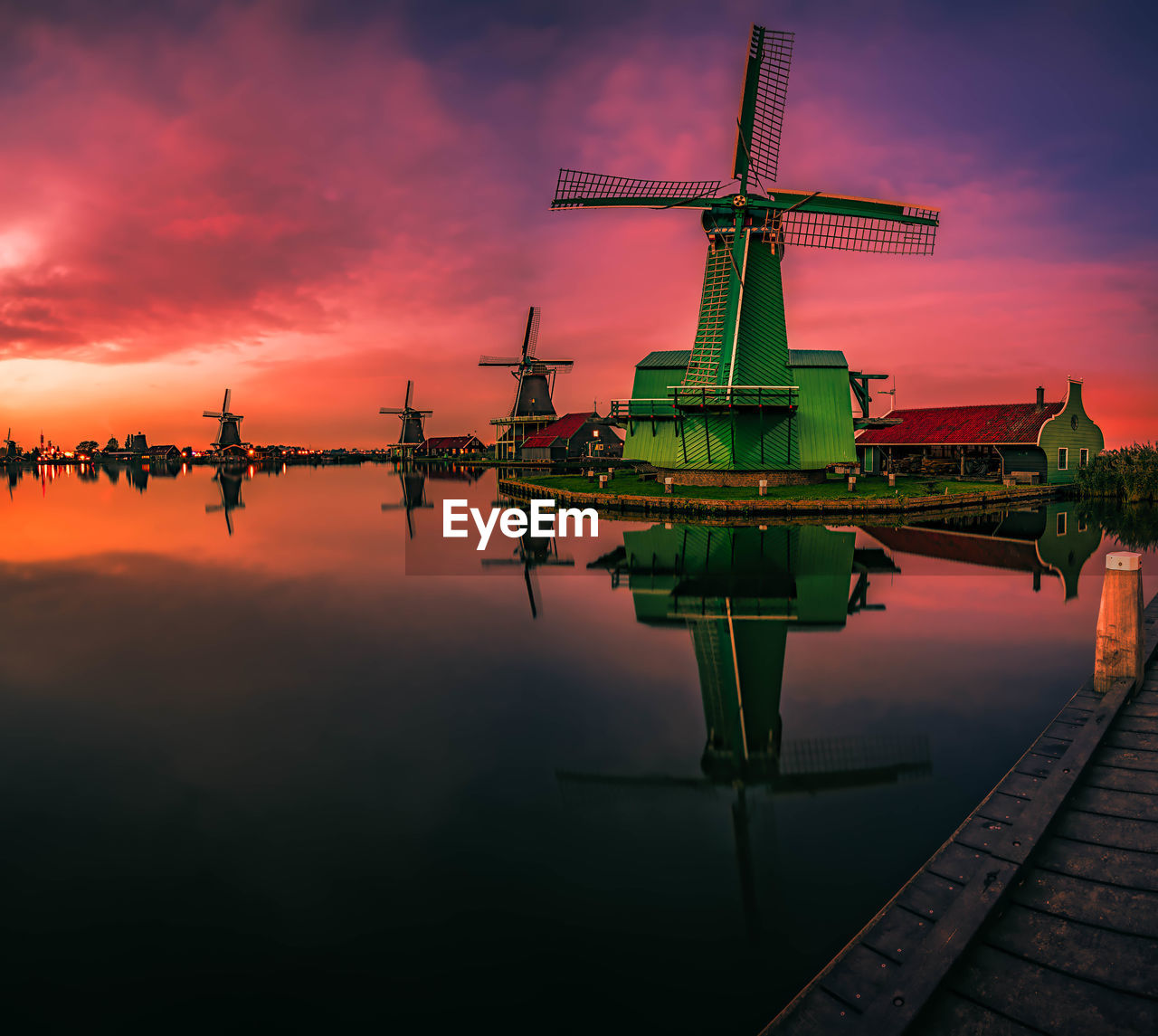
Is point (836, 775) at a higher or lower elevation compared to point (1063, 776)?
lower

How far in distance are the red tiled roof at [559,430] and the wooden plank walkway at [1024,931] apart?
225 ft

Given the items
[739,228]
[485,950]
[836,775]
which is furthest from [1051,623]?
[739,228]

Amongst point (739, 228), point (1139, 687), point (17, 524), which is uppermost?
point (739, 228)

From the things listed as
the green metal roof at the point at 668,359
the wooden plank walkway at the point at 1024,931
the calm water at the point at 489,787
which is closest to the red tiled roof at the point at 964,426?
the green metal roof at the point at 668,359

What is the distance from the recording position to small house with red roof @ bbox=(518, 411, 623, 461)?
7194 cm

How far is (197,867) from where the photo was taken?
506 centimetres

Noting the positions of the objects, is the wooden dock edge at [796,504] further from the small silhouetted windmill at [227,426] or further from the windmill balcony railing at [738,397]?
the small silhouetted windmill at [227,426]

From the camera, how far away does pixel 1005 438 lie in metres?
38.3

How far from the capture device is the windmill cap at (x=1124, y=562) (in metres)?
5.98

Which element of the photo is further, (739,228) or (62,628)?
(739,228)

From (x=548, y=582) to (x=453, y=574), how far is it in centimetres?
322

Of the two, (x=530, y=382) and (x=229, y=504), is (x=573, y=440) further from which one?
(x=229, y=504)

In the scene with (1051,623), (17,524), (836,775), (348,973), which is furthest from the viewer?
(17,524)

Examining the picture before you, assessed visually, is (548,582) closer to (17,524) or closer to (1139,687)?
(1139,687)
